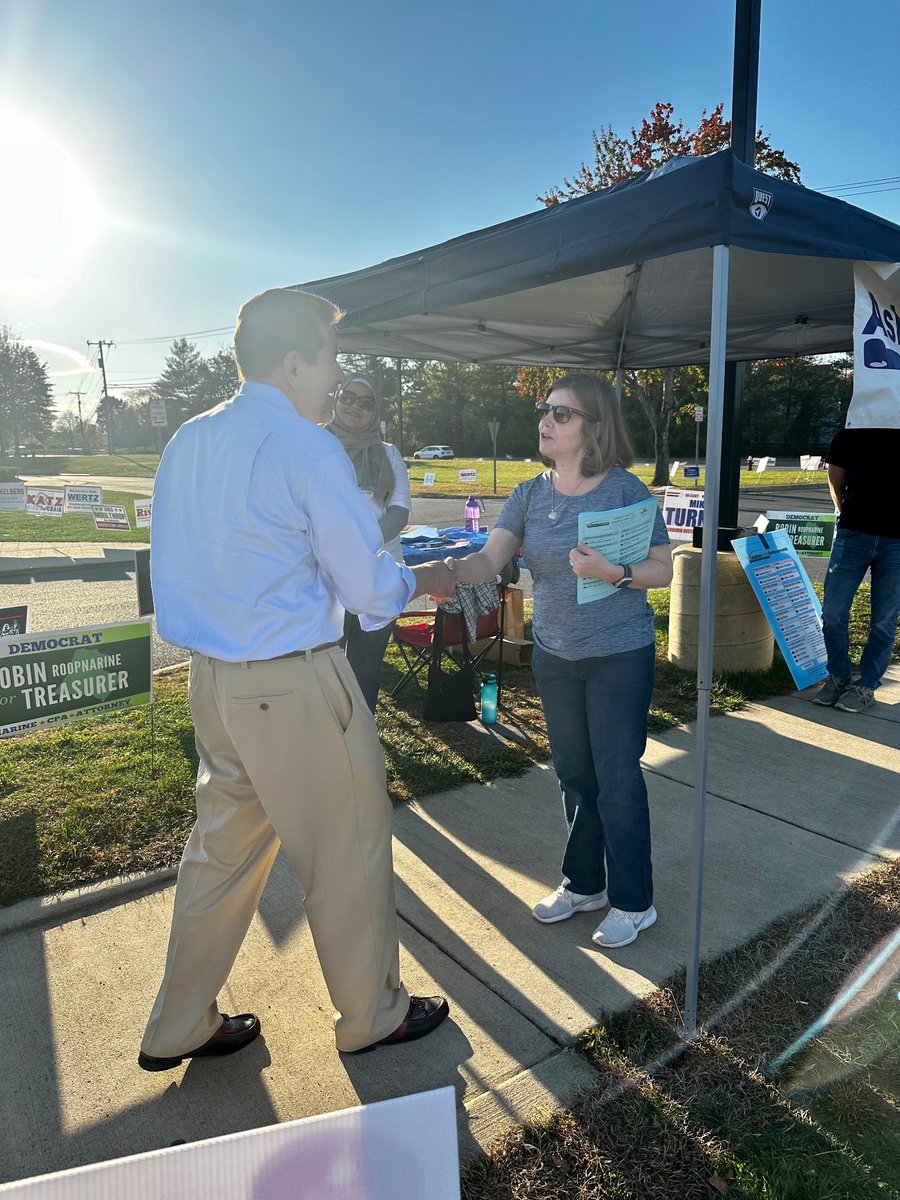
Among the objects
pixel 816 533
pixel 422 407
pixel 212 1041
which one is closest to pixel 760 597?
pixel 816 533

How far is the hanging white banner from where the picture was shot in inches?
97.8

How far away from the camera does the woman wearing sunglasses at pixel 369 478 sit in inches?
148

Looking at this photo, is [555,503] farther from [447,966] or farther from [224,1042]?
[224,1042]

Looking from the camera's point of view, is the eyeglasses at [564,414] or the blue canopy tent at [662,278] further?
the eyeglasses at [564,414]

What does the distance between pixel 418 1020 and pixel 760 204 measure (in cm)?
251

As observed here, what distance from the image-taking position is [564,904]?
2943 millimetres

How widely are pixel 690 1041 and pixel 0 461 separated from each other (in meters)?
62.4

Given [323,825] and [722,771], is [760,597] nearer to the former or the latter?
[722,771]

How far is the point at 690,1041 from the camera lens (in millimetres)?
2324

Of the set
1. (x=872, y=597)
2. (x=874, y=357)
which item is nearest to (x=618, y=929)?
(x=874, y=357)

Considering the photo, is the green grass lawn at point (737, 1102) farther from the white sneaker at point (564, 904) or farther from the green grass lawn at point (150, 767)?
the green grass lawn at point (150, 767)

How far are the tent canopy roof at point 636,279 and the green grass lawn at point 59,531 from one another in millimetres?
9699

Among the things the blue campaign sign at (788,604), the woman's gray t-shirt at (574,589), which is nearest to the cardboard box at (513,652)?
the blue campaign sign at (788,604)

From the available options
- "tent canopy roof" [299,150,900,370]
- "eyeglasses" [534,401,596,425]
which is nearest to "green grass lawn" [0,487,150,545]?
"tent canopy roof" [299,150,900,370]
